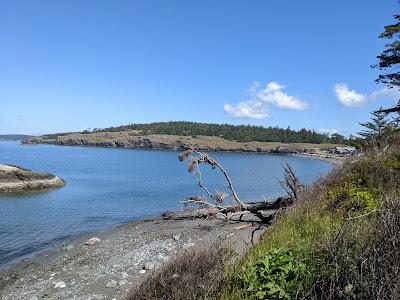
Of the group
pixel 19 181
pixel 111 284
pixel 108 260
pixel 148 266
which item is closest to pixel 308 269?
pixel 111 284

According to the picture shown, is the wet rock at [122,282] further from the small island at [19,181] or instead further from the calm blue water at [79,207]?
the small island at [19,181]

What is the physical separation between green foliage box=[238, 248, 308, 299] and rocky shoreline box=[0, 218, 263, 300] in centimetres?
298

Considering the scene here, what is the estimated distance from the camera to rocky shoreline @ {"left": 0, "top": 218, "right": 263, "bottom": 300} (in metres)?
13.2

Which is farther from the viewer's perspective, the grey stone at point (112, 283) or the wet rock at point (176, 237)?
the wet rock at point (176, 237)

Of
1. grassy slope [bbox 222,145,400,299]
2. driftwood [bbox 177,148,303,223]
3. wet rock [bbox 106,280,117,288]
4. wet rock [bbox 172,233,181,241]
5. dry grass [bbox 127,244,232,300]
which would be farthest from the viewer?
driftwood [bbox 177,148,303,223]

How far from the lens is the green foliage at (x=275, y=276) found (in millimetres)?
6012

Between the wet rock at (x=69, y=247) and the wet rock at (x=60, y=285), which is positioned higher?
the wet rock at (x=60, y=285)

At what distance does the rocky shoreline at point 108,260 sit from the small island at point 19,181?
2222 centimetres

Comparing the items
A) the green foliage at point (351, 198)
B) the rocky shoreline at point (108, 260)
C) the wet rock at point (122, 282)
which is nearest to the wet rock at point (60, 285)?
the rocky shoreline at point (108, 260)

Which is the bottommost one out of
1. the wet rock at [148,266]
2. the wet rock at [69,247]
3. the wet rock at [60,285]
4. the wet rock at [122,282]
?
the wet rock at [69,247]

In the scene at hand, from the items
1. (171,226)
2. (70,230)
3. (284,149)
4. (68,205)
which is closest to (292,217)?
(171,226)

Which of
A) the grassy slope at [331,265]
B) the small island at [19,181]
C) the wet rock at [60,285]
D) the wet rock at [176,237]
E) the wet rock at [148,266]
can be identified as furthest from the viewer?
the small island at [19,181]

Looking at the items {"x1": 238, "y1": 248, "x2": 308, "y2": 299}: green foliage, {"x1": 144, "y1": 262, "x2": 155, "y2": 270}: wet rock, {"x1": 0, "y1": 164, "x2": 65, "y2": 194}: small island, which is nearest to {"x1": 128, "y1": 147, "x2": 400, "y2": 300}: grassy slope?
{"x1": 238, "y1": 248, "x2": 308, "y2": 299}: green foliage

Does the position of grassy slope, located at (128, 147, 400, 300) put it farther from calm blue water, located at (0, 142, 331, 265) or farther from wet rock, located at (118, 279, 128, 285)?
calm blue water, located at (0, 142, 331, 265)
